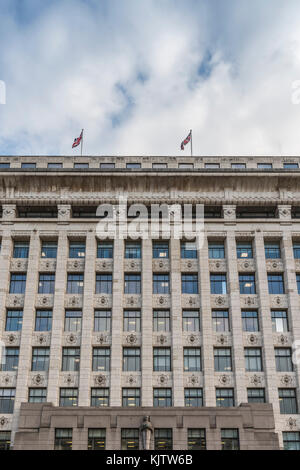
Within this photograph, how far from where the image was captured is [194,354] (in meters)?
44.2

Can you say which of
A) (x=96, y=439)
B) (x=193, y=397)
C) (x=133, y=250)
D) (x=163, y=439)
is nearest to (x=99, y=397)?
(x=96, y=439)

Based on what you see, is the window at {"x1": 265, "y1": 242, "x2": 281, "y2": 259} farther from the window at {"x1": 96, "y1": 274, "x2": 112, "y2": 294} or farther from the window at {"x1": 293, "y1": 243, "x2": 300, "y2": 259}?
the window at {"x1": 96, "y1": 274, "x2": 112, "y2": 294}

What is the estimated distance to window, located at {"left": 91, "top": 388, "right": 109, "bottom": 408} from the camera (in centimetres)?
4238

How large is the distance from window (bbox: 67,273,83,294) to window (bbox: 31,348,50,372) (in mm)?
5266

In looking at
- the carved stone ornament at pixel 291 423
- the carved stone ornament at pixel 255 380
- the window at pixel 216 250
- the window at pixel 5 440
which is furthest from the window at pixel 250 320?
the window at pixel 5 440

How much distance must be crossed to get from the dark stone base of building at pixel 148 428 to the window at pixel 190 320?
683 centimetres

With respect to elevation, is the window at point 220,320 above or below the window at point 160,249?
below

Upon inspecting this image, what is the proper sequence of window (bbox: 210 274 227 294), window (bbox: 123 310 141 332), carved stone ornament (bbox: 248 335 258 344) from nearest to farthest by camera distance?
carved stone ornament (bbox: 248 335 258 344) → window (bbox: 123 310 141 332) → window (bbox: 210 274 227 294)

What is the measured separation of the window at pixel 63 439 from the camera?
129 feet

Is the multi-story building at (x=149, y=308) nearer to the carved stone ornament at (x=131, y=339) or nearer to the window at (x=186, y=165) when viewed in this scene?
the window at (x=186, y=165)

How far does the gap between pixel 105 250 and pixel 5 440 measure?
54.6ft

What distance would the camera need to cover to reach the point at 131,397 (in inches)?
1676

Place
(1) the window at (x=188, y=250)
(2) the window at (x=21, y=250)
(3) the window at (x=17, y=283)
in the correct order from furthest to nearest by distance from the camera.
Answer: (2) the window at (x=21, y=250) < (1) the window at (x=188, y=250) < (3) the window at (x=17, y=283)

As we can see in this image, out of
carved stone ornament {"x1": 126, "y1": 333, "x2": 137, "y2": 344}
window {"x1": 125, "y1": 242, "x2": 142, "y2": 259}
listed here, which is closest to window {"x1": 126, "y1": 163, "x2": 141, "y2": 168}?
window {"x1": 125, "y1": 242, "x2": 142, "y2": 259}
